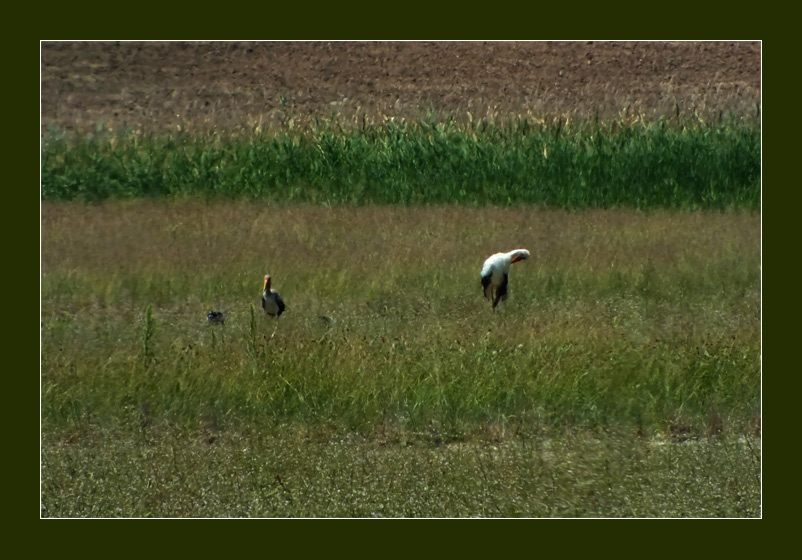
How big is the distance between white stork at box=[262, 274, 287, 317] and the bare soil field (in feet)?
7.44

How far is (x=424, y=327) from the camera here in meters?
9.12

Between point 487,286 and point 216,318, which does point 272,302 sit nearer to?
point 216,318

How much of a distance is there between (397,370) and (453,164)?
17.8ft

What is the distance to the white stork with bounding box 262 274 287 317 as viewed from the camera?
31.2ft

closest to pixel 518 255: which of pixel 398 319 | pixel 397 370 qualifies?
Result: pixel 398 319

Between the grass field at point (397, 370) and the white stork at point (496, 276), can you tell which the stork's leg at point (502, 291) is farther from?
the grass field at point (397, 370)

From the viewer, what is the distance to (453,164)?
12.9 meters

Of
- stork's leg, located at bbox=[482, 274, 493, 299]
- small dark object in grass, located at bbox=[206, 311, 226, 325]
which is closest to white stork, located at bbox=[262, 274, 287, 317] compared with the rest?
small dark object in grass, located at bbox=[206, 311, 226, 325]

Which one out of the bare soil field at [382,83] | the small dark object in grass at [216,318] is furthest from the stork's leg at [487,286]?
the small dark object in grass at [216,318]

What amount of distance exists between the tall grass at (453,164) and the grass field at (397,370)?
87cm

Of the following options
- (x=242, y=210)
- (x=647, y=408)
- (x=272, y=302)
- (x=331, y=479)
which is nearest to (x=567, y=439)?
(x=647, y=408)

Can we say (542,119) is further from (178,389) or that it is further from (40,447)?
(40,447)

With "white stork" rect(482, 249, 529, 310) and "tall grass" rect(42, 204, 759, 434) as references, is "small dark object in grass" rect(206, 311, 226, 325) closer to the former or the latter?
"tall grass" rect(42, 204, 759, 434)

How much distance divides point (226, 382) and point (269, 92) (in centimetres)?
529
